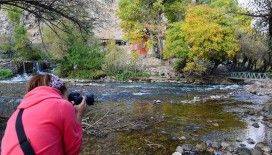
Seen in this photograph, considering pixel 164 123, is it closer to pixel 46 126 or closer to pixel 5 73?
pixel 46 126

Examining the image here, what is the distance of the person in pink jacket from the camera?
327 cm

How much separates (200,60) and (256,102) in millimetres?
17088

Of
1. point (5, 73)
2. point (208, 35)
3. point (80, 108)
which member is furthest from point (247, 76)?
point (80, 108)

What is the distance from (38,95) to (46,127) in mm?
297

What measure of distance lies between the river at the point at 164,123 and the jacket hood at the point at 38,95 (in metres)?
7.66

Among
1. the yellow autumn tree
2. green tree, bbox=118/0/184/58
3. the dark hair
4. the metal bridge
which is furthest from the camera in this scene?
green tree, bbox=118/0/184/58

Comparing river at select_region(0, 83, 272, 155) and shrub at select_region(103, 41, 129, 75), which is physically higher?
shrub at select_region(103, 41, 129, 75)

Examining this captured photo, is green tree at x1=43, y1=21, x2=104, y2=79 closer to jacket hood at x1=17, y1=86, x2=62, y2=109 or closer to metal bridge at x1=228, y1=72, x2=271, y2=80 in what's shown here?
Result: metal bridge at x1=228, y1=72, x2=271, y2=80

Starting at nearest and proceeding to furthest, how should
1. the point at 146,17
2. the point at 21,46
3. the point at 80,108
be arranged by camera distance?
the point at 80,108, the point at 146,17, the point at 21,46

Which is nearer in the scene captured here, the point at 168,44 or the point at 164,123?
the point at 164,123

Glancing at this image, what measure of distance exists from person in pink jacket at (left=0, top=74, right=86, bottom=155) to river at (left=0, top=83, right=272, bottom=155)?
7697mm

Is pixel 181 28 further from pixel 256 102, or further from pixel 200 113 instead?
pixel 200 113

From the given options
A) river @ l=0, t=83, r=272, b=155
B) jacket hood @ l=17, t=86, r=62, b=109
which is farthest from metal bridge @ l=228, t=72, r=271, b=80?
jacket hood @ l=17, t=86, r=62, b=109

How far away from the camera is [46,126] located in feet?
10.8
